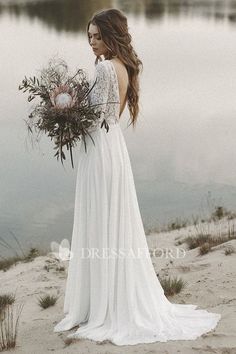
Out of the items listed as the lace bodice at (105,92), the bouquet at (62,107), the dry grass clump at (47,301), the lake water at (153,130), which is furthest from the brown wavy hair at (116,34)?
the dry grass clump at (47,301)

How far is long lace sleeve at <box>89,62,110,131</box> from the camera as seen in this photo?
5.24 meters

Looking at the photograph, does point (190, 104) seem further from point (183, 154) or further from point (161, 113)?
point (183, 154)

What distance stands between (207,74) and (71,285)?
16.3 metres

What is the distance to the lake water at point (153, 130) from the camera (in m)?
12.2

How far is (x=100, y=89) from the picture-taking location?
207 inches

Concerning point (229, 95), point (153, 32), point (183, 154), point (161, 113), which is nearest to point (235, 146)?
point (183, 154)

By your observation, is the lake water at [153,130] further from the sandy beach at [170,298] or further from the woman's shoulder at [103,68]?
the sandy beach at [170,298]

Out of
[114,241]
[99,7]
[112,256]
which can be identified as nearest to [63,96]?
[114,241]

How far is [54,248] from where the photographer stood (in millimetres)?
10352

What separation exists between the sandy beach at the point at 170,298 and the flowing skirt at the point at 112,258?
156 mm

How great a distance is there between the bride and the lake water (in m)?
0.57

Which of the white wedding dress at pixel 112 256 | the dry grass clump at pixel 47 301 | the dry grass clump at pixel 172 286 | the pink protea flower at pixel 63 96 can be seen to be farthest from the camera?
the dry grass clump at pixel 47 301

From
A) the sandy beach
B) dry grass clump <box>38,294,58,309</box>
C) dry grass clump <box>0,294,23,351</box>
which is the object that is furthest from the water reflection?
dry grass clump <box>38,294,58,309</box>

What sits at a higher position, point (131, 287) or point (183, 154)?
point (131, 287)
